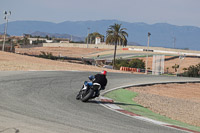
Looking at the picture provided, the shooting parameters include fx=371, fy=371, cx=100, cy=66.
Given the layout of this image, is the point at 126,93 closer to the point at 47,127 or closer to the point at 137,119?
the point at 137,119

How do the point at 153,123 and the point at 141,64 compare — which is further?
the point at 141,64

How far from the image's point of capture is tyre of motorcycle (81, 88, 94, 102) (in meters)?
14.9

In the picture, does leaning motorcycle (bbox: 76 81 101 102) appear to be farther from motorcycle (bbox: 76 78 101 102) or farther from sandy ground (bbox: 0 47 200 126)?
sandy ground (bbox: 0 47 200 126)

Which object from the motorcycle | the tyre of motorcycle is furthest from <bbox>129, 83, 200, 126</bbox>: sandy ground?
the tyre of motorcycle

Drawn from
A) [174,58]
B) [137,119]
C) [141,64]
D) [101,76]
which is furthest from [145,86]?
[174,58]

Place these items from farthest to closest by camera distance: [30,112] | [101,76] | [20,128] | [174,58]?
[174,58] < [101,76] < [30,112] < [20,128]

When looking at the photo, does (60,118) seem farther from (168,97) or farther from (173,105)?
(168,97)

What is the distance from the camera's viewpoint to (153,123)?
458 inches

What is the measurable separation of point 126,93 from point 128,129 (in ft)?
41.1

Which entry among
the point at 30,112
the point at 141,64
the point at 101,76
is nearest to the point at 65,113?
the point at 30,112

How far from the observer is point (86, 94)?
1513cm

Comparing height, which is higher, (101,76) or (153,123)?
(101,76)

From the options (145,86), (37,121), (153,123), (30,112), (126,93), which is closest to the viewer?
(37,121)

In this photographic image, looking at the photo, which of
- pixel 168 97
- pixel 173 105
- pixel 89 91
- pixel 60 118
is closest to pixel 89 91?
pixel 89 91
